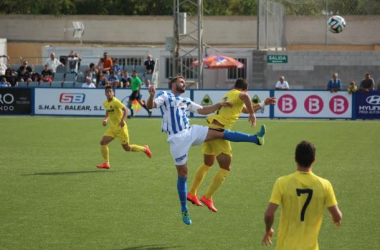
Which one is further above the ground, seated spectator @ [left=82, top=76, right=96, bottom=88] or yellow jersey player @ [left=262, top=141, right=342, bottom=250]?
seated spectator @ [left=82, top=76, right=96, bottom=88]

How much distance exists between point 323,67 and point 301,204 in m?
32.1

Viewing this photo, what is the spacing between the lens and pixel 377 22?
116 feet

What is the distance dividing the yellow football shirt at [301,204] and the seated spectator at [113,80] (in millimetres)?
27716

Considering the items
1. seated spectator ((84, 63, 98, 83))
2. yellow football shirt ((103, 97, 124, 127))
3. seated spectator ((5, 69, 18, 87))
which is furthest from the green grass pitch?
seated spectator ((84, 63, 98, 83))

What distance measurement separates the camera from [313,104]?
31.8 metres

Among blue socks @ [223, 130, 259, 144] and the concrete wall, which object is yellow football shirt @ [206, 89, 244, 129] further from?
the concrete wall

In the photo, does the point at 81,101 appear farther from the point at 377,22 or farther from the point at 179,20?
the point at 377,22

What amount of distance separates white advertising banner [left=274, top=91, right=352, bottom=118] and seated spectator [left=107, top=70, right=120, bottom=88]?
7000 mm

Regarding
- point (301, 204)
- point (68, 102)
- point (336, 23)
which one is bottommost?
point (301, 204)

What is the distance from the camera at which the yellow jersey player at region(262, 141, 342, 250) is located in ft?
21.4

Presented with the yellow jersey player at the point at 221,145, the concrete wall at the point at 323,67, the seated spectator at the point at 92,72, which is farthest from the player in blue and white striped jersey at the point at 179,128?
the concrete wall at the point at 323,67

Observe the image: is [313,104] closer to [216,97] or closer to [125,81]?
[216,97]

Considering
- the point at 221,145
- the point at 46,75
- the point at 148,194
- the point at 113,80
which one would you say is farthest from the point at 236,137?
the point at 46,75

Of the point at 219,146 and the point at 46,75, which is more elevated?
the point at 46,75
